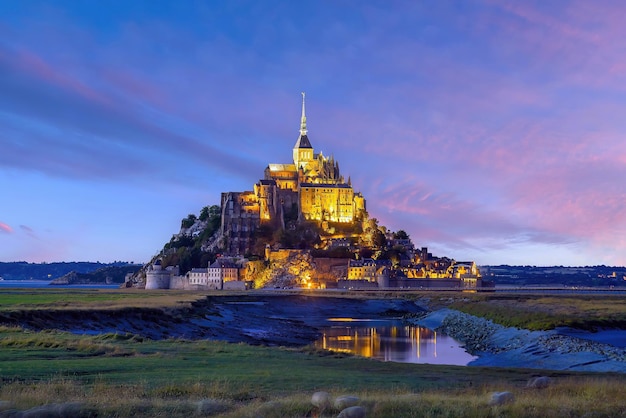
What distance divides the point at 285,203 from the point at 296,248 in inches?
947

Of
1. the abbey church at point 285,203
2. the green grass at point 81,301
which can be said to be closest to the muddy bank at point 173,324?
the green grass at point 81,301

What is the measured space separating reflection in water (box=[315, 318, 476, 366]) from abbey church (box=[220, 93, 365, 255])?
98472mm

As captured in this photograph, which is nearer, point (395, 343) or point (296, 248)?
point (395, 343)

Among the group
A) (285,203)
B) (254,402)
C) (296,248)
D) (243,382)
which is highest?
(285,203)

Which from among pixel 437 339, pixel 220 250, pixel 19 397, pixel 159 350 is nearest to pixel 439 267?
pixel 220 250

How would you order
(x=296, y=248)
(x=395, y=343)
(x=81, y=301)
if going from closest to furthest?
(x=395, y=343)
(x=81, y=301)
(x=296, y=248)

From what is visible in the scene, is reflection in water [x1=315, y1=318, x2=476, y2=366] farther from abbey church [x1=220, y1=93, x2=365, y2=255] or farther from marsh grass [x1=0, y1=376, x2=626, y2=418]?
abbey church [x1=220, y1=93, x2=365, y2=255]

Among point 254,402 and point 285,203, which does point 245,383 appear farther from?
point 285,203

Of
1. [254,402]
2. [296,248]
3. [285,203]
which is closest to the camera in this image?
[254,402]

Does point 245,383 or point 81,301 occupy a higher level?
point 81,301

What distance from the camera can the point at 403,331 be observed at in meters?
66.6

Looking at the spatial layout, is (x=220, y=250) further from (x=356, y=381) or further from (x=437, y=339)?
(x=356, y=381)

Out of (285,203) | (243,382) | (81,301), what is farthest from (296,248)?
(243,382)

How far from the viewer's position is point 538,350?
127 feet
